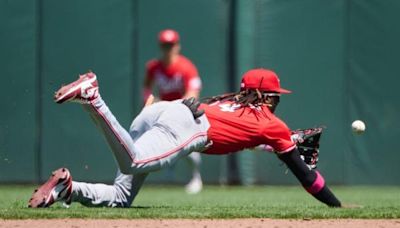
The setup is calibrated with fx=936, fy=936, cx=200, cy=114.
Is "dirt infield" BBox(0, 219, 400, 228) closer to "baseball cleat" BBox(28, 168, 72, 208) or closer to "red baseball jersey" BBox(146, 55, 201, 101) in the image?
"baseball cleat" BBox(28, 168, 72, 208)

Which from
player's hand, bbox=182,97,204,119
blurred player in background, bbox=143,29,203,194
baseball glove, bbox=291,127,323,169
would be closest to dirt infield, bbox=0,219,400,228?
player's hand, bbox=182,97,204,119

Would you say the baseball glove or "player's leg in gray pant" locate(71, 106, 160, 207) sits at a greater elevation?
the baseball glove

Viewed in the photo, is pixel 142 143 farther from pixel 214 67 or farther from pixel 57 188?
pixel 214 67

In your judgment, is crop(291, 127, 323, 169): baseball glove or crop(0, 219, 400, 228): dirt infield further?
crop(291, 127, 323, 169): baseball glove

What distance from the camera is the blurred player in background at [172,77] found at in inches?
406

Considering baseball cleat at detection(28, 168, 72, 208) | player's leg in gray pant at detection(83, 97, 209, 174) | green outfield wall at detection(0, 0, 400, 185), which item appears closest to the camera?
player's leg in gray pant at detection(83, 97, 209, 174)

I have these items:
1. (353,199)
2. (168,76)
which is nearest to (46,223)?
(353,199)

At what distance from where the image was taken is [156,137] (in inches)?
232

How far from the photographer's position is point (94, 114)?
18.2 feet

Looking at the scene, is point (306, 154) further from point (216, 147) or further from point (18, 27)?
point (18, 27)

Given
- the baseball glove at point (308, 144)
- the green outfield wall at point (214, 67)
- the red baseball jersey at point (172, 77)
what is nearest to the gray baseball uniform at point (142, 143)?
the baseball glove at point (308, 144)

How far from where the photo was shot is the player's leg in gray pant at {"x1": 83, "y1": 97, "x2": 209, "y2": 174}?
5.61 m

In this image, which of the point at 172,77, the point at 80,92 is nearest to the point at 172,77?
the point at 172,77

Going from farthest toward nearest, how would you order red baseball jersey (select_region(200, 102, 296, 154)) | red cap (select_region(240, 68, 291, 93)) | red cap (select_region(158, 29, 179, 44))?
red cap (select_region(158, 29, 179, 44)) < red cap (select_region(240, 68, 291, 93)) < red baseball jersey (select_region(200, 102, 296, 154))
